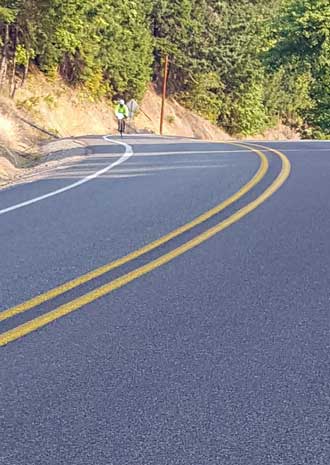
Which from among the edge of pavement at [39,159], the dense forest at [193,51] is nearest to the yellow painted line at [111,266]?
the edge of pavement at [39,159]

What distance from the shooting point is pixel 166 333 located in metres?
5.26

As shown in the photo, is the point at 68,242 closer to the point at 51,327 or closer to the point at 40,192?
the point at 51,327

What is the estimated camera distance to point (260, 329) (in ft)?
17.5

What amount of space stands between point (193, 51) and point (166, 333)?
5644 cm

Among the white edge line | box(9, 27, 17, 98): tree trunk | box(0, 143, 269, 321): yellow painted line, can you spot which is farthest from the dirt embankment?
box(0, 143, 269, 321): yellow painted line

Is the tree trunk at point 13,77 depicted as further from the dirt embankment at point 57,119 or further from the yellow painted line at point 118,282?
the yellow painted line at point 118,282

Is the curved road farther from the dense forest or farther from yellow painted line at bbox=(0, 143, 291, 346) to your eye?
the dense forest

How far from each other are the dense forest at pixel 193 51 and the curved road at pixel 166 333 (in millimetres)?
24396

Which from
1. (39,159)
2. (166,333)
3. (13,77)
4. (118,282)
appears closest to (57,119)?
(13,77)

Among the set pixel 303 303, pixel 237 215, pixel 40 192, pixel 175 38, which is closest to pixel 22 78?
pixel 175 38

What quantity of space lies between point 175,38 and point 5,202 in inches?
1927

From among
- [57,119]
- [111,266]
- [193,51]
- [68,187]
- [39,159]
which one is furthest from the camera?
[193,51]

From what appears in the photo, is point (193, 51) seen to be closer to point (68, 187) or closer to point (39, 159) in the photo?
point (39, 159)

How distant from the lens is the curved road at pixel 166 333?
373 cm
